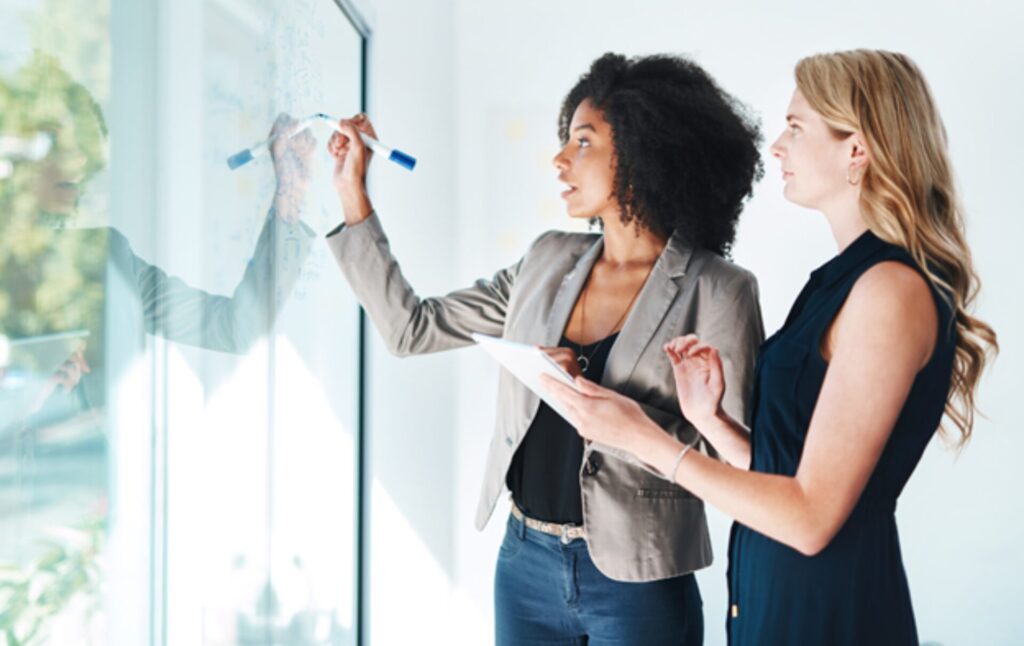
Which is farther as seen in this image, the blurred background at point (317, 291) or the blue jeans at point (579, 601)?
the blue jeans at point (579, 601)

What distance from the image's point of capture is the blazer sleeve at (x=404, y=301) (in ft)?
4.99

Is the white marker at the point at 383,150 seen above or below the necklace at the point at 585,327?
above

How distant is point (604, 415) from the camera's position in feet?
3.84

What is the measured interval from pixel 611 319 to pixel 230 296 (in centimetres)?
65

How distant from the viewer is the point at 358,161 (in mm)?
1492

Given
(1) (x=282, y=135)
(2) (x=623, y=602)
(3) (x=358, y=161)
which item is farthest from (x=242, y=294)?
(2) (x=623, y=602)

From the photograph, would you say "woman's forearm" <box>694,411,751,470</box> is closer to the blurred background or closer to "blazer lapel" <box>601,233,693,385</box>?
"blazer lapel" <box>601,233,693,385</box>

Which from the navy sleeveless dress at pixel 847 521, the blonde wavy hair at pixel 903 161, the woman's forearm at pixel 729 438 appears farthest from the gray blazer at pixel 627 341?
the blonde wavy hair at pixel 903 161

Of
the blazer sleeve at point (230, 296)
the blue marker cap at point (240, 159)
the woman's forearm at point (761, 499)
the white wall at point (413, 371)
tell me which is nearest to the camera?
the blazer sleeve at point (230, 296)

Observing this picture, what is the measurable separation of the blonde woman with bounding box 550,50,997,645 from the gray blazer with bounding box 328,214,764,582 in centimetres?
21

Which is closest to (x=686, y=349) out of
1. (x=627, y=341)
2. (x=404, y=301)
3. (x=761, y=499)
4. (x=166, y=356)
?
(x=627, y=341)

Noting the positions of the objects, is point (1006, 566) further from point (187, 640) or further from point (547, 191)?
point (187, 640)

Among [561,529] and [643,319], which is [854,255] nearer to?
[643,319]

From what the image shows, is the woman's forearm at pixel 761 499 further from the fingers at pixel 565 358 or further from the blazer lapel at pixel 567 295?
the blazer lapel at pixel 567 295
